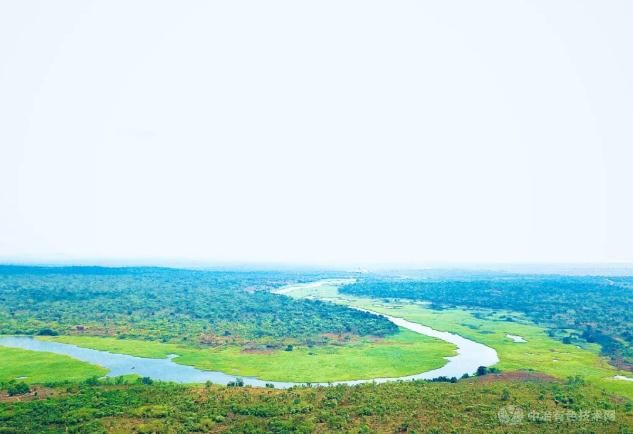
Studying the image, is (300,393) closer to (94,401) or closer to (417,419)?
(417,419)

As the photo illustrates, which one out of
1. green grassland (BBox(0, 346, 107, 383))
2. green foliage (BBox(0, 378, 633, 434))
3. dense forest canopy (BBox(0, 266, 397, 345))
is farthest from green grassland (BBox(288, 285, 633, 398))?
green grassland (BBox(0, 346, 107, 383))

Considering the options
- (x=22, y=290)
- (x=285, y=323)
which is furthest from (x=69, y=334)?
(x=22, y=290)

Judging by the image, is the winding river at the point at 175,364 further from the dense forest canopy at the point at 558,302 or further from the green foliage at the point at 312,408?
the dense forest canopy at the point at 558,302

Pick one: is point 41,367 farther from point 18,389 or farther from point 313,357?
point 313,357

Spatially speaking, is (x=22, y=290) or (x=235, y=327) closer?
(x=235, y=327)

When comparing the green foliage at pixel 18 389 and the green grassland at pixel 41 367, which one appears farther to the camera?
the green grassland at pixel 41 367

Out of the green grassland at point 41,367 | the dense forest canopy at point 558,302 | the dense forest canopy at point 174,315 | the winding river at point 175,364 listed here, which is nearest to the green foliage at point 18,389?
the green grassland at point 41,367

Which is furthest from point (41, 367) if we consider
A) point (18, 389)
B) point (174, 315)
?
point (174, 315)
